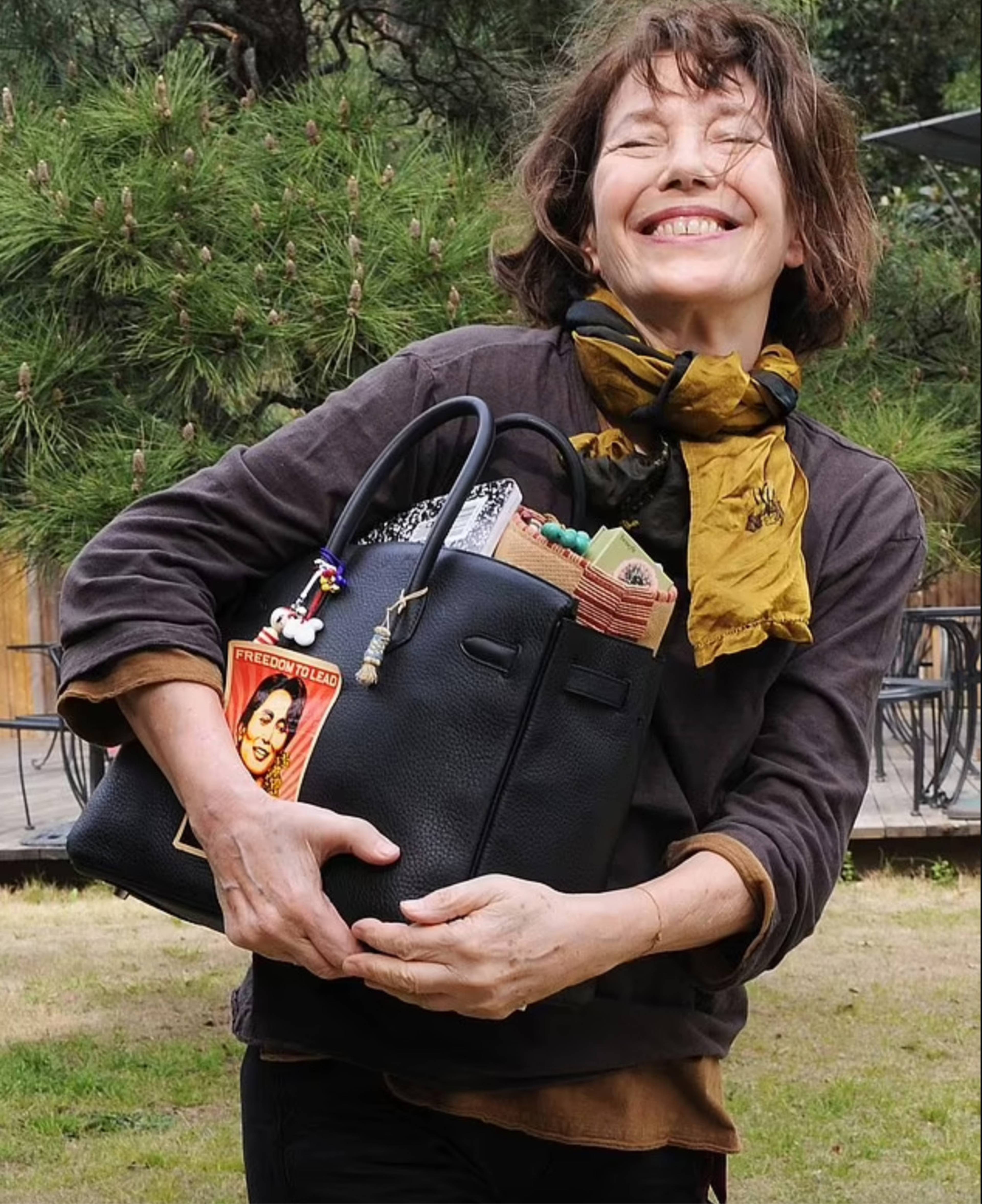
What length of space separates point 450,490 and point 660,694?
0.53 feet

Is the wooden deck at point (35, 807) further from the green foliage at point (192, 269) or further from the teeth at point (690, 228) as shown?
the teeth at point (690, 228)

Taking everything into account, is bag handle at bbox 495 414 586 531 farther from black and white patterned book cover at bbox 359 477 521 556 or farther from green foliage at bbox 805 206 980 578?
green foliage at bbox 805 206 980 578

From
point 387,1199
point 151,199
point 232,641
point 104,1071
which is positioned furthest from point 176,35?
point 387,1199

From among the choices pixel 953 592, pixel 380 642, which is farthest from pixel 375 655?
pixel 953 592

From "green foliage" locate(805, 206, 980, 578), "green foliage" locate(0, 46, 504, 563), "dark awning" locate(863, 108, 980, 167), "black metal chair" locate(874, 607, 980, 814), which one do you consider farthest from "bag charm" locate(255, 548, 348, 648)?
"black metal chair" locate(874, 607, 980, 814)

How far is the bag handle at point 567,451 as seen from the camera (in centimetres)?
86

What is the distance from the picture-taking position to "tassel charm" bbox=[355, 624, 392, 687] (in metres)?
0.78

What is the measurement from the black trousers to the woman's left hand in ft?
0.41

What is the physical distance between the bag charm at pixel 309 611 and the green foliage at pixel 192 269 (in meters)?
0.55

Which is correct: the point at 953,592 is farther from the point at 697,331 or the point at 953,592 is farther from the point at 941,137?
the point at 697,331

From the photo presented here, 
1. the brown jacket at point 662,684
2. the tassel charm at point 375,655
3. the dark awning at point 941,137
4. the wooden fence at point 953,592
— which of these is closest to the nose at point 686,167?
the brown jacket at point 662,684

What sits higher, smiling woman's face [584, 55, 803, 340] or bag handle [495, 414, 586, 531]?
smiling woman's face [584, 55, 803, 340]

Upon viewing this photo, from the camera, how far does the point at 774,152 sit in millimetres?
964

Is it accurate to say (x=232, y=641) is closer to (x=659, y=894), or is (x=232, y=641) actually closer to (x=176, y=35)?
(x=659, y=894)
